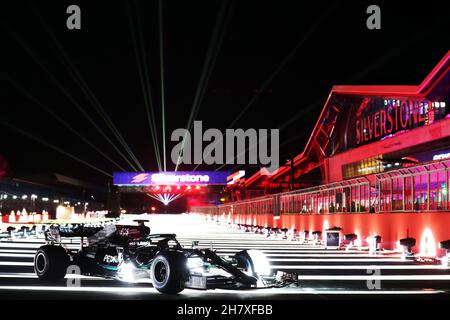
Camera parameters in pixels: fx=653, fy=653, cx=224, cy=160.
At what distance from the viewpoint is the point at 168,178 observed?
93.8 metres

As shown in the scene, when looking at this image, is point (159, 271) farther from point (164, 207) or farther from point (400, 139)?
point (164, 207)

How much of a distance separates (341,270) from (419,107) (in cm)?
2808

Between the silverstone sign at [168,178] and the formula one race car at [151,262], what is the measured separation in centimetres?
7861

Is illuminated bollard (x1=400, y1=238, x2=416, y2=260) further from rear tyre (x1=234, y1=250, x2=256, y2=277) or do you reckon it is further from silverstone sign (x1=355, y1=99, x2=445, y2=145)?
silverstone sign (x1=355, y1=99, x2=445, y2=145)

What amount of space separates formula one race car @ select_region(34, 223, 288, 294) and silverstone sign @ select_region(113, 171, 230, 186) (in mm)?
78610

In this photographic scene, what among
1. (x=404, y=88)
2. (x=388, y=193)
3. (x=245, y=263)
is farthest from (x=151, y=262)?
(x=404, y=88)

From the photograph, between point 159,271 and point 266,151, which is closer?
point 159,271

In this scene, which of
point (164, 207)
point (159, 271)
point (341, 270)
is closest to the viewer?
point (159, 271)

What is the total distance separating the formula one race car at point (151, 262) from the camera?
1080cm

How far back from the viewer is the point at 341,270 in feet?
53.5

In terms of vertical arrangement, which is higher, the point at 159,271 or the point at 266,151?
the point at 266,151

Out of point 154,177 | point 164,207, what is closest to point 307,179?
point 154,177

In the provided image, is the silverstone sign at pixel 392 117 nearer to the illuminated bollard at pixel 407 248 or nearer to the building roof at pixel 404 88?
the building roof at pixel 404 88

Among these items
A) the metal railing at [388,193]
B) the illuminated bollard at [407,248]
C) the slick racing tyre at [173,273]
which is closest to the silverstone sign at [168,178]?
the metal railing at [388,193]
